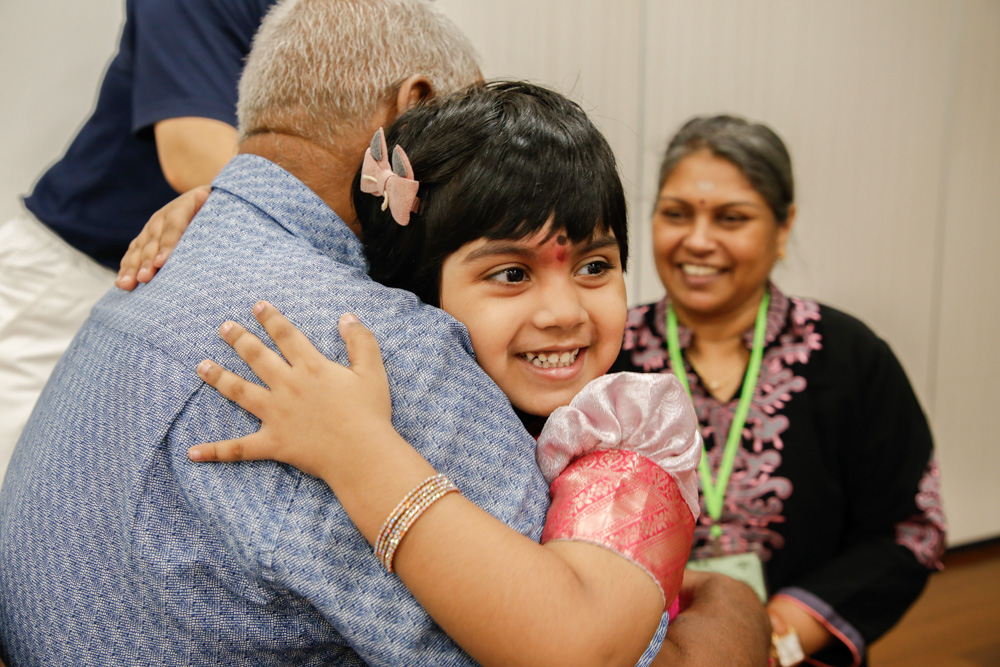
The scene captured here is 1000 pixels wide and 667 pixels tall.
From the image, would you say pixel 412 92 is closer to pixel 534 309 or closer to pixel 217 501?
pixel 534 309

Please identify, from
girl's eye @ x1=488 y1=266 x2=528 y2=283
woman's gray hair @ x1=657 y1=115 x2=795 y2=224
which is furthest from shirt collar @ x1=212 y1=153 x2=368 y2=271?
woman's gray hair @ x1=657 y1=115 x2=795 y2=224

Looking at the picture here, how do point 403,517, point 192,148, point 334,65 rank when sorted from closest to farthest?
point 403,517 → point 334,65 → point 192,148

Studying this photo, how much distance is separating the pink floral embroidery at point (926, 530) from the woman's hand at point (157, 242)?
6.14 ft

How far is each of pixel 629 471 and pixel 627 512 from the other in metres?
0.06

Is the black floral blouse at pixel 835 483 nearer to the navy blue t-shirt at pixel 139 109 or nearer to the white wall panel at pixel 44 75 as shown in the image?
the navy blue t-shirt at pixel 139 109

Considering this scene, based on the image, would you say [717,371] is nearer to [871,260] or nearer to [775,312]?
[775,312]

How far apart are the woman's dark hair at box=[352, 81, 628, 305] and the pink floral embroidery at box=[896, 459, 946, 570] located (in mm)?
1410

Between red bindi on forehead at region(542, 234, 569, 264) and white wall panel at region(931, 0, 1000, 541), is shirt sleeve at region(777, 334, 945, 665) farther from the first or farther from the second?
white wall panel at region(931, 0, 1000, 541)

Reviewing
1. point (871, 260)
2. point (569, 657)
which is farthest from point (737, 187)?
point (871, 260)

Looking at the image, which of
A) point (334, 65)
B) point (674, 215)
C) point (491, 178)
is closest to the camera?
point (491, 178)

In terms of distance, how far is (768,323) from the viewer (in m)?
2.18

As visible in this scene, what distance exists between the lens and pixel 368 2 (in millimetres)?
1211

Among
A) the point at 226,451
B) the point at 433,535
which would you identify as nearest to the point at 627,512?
the point at 433,535

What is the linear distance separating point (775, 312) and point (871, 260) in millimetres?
2141
